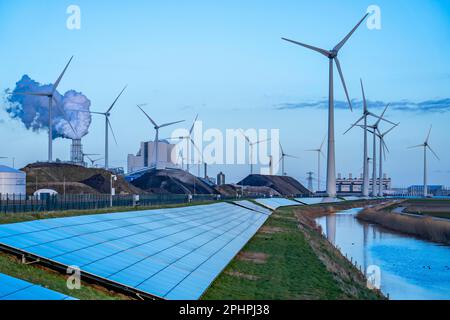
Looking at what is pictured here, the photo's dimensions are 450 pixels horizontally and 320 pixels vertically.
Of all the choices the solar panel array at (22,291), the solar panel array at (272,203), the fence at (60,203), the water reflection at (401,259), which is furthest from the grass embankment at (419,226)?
the solar panel array at (22,291)

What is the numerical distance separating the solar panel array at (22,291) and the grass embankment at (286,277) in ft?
34.9

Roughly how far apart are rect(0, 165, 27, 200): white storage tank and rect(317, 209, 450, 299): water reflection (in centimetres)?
5317

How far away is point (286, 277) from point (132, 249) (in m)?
11.1

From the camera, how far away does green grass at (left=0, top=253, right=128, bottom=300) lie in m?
21.4

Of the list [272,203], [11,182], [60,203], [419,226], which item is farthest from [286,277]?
[272,203]

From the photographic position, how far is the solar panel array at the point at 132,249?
82.2ft

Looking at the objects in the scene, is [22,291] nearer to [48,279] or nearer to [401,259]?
[48,279]

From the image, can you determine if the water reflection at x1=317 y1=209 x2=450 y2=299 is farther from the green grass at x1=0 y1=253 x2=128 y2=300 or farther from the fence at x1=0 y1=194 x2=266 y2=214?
the fence at x1=0 y1=194 x2=266 y2=214

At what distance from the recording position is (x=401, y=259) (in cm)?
5991

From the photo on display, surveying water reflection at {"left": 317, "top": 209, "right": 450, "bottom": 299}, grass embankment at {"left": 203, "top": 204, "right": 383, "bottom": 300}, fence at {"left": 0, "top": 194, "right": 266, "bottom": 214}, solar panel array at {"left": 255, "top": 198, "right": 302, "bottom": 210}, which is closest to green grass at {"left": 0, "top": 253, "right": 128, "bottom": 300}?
grass embankment at {"left": 203, "top": 204, "right": 383, "bottom": 300}

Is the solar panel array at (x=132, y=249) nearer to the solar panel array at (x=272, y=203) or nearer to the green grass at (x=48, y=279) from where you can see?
the green grass at (x=48, y=279)
